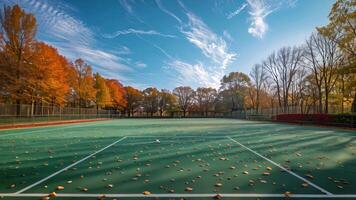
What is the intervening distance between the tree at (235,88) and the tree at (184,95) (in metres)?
20.1

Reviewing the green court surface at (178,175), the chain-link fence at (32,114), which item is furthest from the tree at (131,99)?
the green court surface at (178,175)

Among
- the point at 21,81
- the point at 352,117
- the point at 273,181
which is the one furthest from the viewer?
the point at 21,81

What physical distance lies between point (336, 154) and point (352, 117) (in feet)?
54.9

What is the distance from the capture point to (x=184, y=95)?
10144 cm

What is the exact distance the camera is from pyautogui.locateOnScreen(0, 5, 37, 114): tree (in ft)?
92.2

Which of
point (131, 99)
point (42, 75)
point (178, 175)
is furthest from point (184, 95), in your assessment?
point (178, 175)

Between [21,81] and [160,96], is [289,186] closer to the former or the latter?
[21,81]

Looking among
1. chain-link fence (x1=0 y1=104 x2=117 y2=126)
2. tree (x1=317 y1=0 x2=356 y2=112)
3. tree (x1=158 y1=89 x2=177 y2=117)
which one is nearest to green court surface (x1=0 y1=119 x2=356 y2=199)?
chain-link fence (x1=0 y1=104 x2=117 y2=126)

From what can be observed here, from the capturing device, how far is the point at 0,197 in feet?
13.4

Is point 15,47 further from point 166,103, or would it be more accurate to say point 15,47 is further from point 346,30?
point 166,103

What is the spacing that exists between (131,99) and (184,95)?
22.6m

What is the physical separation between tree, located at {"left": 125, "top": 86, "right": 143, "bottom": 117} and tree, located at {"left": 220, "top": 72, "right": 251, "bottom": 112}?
3195 centimetres

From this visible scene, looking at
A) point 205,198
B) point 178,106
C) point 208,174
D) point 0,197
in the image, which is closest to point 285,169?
point 208,174

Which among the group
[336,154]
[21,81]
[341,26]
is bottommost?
[336,154]
